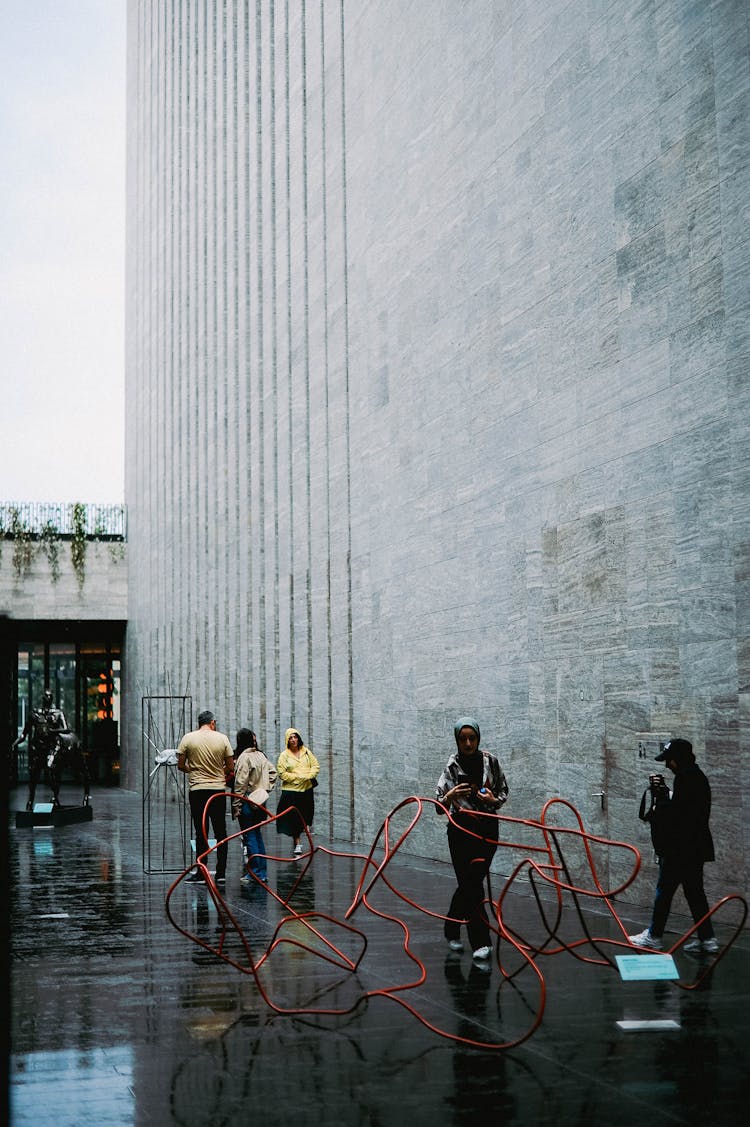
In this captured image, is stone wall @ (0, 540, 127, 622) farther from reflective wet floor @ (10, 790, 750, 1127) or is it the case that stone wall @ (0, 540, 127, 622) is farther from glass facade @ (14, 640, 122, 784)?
reflective wet floor @ (10, 790, 750, 1127)

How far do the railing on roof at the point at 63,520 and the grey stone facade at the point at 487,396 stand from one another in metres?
12.3

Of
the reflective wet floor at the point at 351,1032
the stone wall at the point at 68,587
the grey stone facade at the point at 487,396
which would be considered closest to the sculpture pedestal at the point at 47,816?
the grey stone facade at the point at 487,396

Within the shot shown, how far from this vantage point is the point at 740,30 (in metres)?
11.6

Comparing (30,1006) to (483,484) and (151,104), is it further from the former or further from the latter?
(151,104)

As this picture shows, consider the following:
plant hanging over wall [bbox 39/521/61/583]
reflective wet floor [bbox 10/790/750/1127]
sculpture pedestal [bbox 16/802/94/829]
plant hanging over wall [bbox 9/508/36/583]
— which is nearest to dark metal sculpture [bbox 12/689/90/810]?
sculpture pedestal [bbox 16/802/94/829]

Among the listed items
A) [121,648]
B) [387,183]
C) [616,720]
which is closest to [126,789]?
[121,648]

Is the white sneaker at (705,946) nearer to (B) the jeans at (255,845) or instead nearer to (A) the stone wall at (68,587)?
(B) the jeans at (255,845)

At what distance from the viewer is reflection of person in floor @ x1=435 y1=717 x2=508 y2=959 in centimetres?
990

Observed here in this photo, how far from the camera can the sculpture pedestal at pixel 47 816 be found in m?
24.0

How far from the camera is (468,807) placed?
399 inches

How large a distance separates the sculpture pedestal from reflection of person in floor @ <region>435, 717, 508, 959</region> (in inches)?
611

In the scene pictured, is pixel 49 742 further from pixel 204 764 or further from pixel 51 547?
pixel 51 547

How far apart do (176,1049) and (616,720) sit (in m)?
7.13

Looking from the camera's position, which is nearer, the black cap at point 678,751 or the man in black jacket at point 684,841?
the man in black jacket at point 684,841
